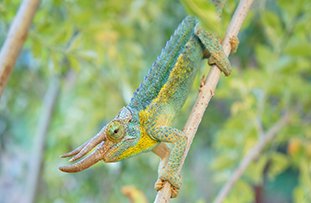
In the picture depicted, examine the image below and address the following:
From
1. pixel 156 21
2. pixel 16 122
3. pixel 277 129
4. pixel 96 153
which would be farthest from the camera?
pixel 16 122

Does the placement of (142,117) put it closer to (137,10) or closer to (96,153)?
(96,153)

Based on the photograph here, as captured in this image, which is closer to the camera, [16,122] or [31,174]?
[31,174]

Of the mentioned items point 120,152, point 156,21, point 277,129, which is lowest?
point 277,129

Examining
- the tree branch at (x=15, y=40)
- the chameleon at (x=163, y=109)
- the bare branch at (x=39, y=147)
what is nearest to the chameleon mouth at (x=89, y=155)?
the chameleon at (x=163, y=109)

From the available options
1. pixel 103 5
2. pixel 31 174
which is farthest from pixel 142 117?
pixel 31 174

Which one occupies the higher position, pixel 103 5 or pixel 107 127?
pixel 103 5

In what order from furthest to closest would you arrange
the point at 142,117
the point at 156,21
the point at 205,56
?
the point at 156,21 < the point at 205,56 < the point at 142,117

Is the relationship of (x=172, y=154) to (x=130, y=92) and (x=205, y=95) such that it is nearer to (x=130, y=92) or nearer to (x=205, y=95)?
(x=205, y=95)
